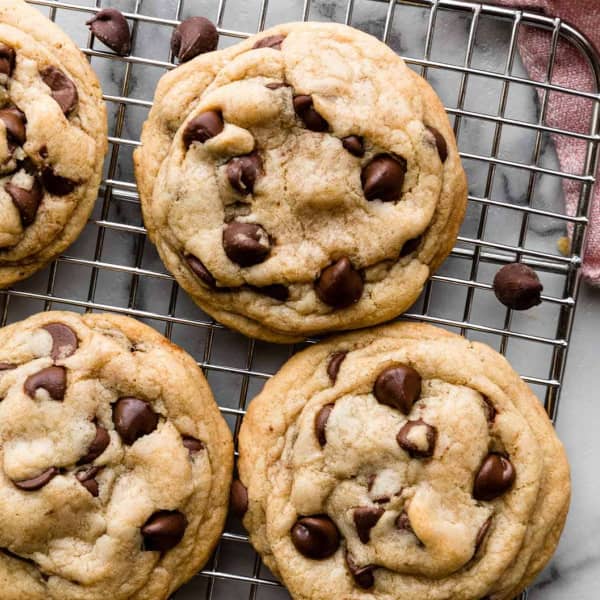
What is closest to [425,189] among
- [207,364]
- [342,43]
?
[342,43]

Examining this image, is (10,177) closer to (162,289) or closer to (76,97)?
(76,97)

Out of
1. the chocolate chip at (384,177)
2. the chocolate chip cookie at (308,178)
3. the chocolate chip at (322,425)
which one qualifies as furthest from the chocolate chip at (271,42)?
the chocolate chip at (322,425)

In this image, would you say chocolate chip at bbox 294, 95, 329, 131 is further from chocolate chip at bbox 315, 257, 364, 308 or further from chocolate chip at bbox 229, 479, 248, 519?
chocolate chip at bbox 229, 479, 248, 519

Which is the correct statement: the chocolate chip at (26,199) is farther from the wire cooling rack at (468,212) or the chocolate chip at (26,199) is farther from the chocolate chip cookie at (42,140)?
the wire cooling rack at (468,212)

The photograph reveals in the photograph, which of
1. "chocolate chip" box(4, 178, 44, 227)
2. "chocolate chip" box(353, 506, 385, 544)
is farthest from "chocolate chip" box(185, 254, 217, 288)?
"chocolate chip" box(353, 506, 385, 544)

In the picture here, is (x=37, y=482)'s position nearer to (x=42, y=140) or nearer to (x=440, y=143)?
(x=42, y=140)
